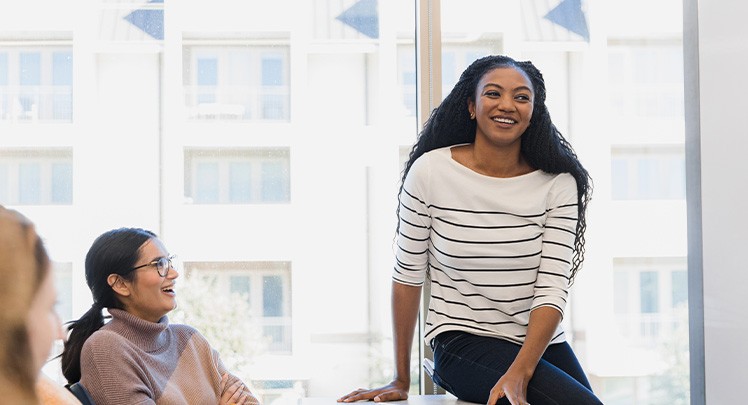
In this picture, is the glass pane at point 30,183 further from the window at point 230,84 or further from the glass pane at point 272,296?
the glass pane at point 272,296

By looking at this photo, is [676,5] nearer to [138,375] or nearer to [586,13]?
[586,13]

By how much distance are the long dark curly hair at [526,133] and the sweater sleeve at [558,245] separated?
48mm

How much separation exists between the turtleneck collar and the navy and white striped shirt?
742 millimetres

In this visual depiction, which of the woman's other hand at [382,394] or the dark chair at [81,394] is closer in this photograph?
the dark chair at [81,394]

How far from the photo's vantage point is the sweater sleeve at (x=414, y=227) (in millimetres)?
2674

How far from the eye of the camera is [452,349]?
2.61 m

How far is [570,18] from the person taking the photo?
10.9 ft

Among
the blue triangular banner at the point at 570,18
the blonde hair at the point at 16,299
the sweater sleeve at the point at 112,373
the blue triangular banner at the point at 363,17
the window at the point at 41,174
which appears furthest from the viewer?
the blue triangular banner at the point at 570,18

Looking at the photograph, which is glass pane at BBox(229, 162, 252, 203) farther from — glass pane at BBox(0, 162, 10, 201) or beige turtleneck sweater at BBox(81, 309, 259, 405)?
glass pane at BBox(0, 162, 10, 201)

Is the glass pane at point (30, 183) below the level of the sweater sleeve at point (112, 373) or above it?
above

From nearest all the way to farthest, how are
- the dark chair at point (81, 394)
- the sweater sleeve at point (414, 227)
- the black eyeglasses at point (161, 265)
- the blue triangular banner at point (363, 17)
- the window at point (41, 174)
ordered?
the dark chair at point (81, 394)
the black eyeglasses at point (161, 265)
the sweater sleeve at point (414, 227)
the window at point (41, 174)
the blue triangular banner at point (363, 17)

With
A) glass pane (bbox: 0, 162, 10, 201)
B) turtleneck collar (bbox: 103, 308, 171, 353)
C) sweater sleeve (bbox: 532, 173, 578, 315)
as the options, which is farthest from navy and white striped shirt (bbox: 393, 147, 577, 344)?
glass pane (bbox: 0, 162, 10, 201)

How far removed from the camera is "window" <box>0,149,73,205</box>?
3078 millimetres

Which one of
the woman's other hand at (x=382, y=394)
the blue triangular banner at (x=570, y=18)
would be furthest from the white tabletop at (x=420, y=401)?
the blue triangular banner at (x=570, y=18)
